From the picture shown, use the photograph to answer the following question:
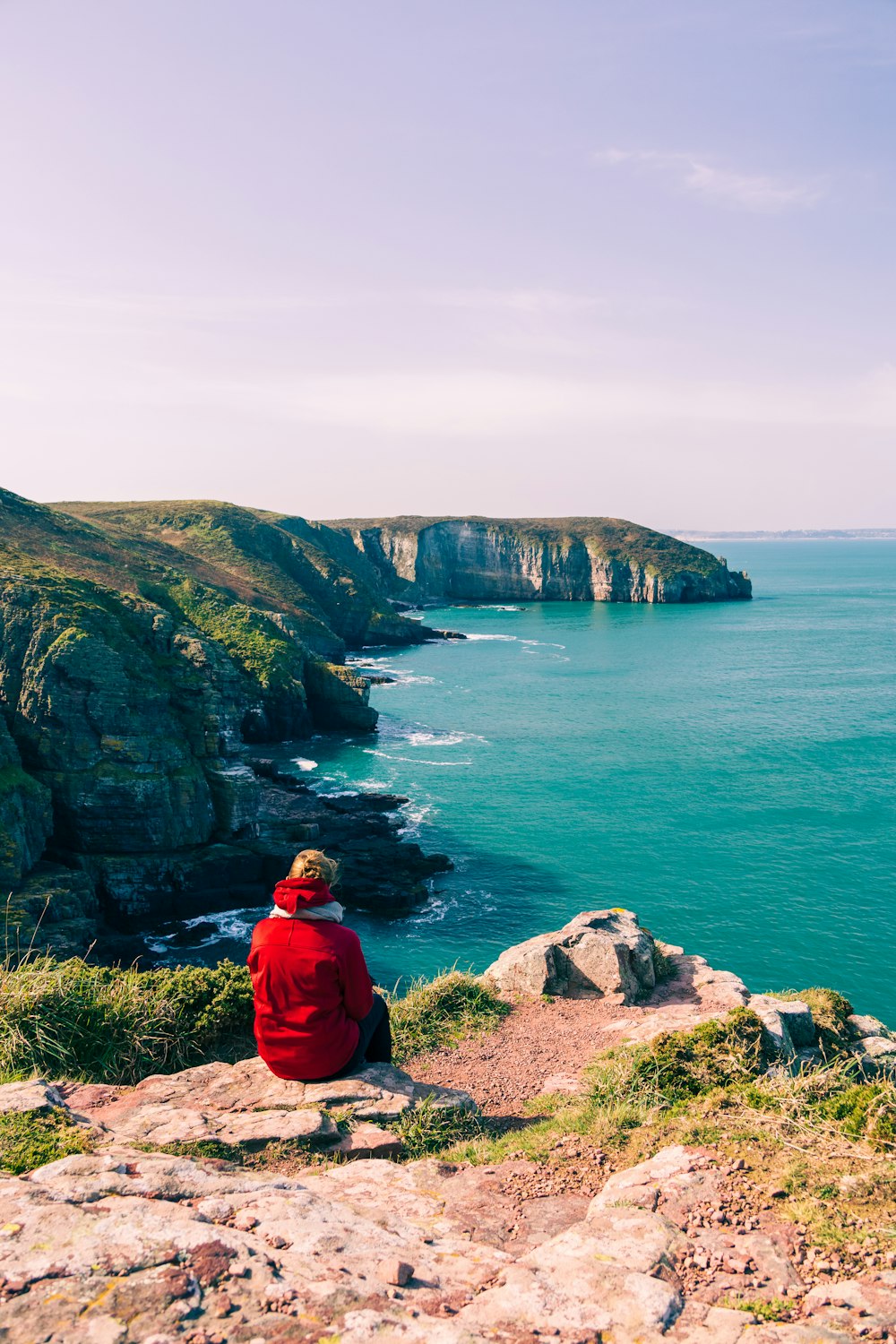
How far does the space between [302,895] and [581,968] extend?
11.1 meters

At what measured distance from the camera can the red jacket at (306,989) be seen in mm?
7629

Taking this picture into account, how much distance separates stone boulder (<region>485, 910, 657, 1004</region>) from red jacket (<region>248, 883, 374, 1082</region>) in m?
9.03

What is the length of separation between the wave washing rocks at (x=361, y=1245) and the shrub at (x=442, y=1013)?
501 cm

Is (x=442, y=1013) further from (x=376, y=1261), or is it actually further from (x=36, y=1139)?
(x=376, y=1261)

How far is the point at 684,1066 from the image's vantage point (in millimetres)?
10094

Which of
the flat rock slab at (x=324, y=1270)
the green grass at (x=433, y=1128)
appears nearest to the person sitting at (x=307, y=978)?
the green grass at (x=433, y=1128)

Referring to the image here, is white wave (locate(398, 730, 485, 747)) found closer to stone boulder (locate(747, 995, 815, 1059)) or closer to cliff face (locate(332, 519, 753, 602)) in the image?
stone boulder (locate(747, 995, 815, 1059))

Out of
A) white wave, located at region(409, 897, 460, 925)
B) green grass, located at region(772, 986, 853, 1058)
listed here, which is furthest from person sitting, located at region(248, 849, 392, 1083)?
white wave, located at region(409, 897, 460, 925)

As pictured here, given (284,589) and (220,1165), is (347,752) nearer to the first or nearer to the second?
A: (284,589)

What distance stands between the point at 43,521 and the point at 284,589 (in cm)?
3770

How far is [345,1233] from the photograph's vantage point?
18.1 ft

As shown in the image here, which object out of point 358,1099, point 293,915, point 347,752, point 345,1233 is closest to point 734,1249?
point 345,1233

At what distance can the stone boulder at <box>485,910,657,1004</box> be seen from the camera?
54.4 ft

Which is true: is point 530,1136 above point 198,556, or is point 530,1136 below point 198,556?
below
